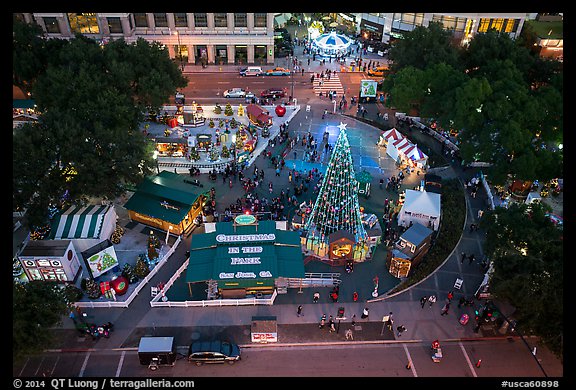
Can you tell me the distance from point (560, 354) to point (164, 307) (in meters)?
Answer: 25.0

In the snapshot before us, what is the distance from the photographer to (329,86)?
62.3m

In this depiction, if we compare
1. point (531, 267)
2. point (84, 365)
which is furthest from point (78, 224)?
point (531, 267)

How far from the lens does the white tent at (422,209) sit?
37094 millimetres

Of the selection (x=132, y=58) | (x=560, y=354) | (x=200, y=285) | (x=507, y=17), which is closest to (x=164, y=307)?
(x=200, y=285)

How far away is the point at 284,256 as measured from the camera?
106 feet

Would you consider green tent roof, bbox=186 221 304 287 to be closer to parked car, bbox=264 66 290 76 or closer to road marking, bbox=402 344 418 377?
road marking, bbox=402 344 418 377

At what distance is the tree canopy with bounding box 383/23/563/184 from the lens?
128ft

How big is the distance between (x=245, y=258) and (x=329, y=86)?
124 feet

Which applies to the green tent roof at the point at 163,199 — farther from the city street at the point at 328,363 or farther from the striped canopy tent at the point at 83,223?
the city street at the point at 328,363

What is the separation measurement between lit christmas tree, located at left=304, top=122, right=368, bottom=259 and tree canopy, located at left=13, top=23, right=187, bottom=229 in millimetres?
15439

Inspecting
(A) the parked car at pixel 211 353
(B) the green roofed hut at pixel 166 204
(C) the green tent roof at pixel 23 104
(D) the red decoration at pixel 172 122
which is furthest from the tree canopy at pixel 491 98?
(C) the green tent roof at pixel 23 104

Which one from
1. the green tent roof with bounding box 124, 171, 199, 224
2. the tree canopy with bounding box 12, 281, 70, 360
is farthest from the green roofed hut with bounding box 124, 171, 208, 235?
the tree canopy with bounding box 12, 281, 70, 360

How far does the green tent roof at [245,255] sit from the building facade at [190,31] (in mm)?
41384

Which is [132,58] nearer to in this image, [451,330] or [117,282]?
[117,282]
